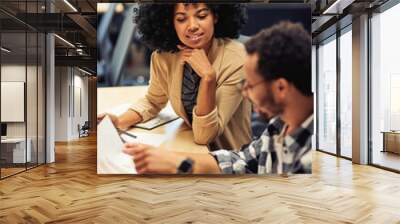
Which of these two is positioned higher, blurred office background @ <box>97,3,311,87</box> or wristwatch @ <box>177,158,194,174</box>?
blurred office background @ <box>97,3,311,87</box>

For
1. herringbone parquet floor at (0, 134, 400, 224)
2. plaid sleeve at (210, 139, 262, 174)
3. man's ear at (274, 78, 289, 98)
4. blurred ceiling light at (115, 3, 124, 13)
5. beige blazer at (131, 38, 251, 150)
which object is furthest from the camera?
blurred ceiling light at (115, 3, 124, 13)

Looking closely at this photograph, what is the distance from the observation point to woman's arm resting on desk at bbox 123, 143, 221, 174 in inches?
248

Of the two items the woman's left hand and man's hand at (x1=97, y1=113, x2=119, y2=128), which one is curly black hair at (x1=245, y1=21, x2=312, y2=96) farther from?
man's hand at (x1=97, y1=113, x2=119, y2=128)

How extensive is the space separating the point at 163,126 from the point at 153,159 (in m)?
0.54

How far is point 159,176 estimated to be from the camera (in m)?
6.79

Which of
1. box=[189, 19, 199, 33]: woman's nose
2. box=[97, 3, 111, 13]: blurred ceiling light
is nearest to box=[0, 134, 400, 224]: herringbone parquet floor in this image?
box=[189, 19, 199, 33]: woman's nose

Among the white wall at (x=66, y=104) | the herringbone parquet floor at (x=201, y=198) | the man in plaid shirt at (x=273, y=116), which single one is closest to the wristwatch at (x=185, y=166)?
the man in plaid shirt at (x=273, y=116)

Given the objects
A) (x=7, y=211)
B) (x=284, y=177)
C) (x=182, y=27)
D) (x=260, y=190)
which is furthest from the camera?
(x=284, y=177)

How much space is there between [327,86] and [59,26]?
6.93 meters

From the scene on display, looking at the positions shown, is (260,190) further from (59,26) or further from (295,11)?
(59,26)

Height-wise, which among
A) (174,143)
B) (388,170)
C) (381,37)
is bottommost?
(388,170)

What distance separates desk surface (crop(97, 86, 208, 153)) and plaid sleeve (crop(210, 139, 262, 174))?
30 centimetres

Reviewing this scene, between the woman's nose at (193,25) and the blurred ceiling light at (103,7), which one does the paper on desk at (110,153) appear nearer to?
the blurred ceiling light at (103,7)

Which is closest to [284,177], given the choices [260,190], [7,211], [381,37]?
[260,190]
